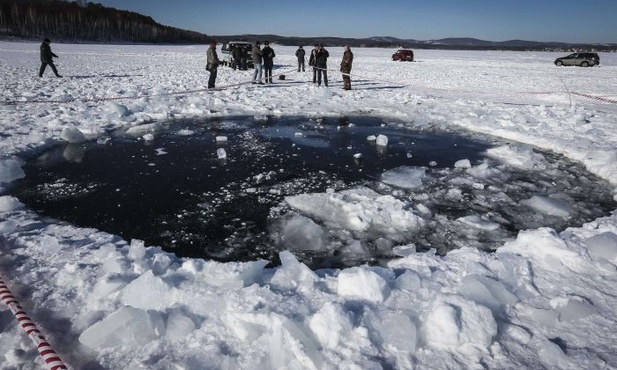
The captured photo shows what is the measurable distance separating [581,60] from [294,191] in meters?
33.9

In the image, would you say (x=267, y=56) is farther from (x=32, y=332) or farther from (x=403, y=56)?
(x=403, y=56)

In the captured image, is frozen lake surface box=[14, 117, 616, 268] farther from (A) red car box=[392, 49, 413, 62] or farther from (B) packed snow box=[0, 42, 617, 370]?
(A) red car box=[392, 49, 413, 62]

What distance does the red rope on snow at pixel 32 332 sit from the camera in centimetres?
202

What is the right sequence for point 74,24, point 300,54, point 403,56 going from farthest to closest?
1. point 74,24
2. point 403,56
3. point 300,54

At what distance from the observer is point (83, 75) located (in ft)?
54.2

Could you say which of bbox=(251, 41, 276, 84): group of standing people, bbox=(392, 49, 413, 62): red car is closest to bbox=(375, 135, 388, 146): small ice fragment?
bbox=(251, 41, 276, 84): group of standing people

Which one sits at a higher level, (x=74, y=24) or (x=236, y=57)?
(x=74, y=24)

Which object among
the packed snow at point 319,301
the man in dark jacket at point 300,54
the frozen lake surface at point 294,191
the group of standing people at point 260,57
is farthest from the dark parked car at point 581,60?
the packed snow at point 319,301

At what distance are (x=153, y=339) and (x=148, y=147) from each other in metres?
5.11

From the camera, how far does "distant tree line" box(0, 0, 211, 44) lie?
277 feet

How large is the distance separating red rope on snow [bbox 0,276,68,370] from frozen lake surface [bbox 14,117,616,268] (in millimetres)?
1206

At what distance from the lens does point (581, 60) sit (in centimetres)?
3000

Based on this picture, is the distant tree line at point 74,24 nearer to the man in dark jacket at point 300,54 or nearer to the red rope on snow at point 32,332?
the man in dark jacket at point 300,54

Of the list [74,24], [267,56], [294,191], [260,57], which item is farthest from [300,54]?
[74,24]
